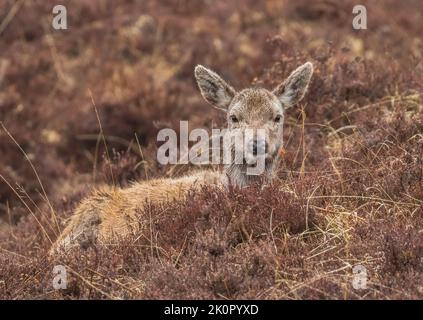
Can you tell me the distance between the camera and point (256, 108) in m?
7.90

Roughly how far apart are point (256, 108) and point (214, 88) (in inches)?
28.7

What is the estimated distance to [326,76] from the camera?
400 inches

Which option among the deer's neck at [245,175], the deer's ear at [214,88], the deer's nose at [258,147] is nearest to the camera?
the deer's nose at [258,147]

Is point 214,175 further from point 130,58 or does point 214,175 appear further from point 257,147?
point 130,58

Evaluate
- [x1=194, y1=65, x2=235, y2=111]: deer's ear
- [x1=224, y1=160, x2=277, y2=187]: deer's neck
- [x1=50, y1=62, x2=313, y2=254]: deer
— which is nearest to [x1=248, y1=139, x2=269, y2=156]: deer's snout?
[x1=50, y1=62, x2=313, y2=254]: deer

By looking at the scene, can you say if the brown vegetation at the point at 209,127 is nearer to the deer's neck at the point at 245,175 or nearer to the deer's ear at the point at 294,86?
the deer's neck at the point at 245,175

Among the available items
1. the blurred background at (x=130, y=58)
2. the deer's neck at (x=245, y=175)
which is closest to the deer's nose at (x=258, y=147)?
the deer's neck at (x=245, y=175)

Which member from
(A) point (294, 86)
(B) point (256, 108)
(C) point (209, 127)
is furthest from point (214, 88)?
(C) point (209, 127)

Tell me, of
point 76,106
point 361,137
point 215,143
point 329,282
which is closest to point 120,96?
point 76,106

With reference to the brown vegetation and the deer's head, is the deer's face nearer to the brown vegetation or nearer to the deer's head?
the deer's head

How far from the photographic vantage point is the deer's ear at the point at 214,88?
8336 millimetres

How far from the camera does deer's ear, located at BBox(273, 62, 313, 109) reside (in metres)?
8.35

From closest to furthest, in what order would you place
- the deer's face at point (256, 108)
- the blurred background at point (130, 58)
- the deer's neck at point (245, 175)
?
the deer's face at point (256, 108) → the deer's neck at point (245, 175) → the blurred background at point (130, 58)

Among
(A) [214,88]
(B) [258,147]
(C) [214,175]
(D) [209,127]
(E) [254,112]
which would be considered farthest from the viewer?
(D) [209,127]
